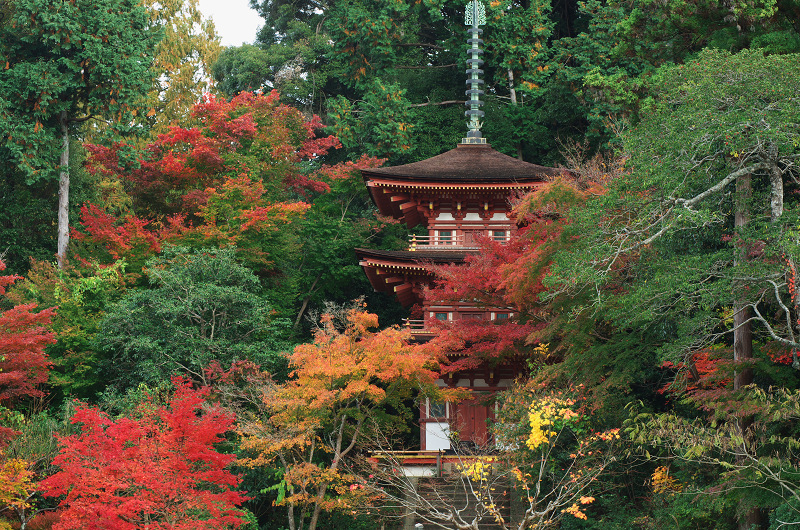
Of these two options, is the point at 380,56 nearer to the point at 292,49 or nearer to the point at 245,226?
the point at 292,49

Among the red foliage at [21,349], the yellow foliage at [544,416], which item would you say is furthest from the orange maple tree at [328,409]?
the red foliage at [21,349]

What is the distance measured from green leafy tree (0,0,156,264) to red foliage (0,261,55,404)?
25.1ft

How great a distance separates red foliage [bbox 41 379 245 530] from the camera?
1505cm

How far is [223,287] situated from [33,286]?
5.79 metres

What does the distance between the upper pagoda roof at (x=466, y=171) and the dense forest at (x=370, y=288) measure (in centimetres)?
196

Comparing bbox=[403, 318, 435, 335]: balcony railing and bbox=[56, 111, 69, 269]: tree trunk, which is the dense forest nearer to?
bbox=[56, 111, 69, 269]: tree trunk

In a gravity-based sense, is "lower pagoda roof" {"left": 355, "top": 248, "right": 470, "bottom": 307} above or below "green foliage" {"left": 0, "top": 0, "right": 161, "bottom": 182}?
below

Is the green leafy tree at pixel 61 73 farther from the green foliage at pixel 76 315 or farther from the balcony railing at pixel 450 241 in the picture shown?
the balcony railing at pixel 450 241

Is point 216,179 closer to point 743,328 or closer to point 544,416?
point 544,416

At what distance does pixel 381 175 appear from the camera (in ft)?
83.3

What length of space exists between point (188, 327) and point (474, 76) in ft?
46.8

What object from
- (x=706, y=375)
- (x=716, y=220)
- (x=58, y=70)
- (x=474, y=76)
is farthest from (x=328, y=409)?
(x=58, y=70)

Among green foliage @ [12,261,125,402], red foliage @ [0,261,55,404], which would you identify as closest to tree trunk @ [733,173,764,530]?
red foliage @ [0,261,55,404]

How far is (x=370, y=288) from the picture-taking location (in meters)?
31.2
